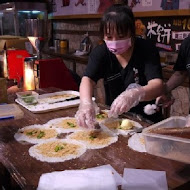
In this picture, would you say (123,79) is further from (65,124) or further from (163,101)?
(65,124)

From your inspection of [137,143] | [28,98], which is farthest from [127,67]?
[28,98]

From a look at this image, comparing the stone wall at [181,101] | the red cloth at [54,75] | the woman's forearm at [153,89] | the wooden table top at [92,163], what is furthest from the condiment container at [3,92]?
the stone wall at [181,101]

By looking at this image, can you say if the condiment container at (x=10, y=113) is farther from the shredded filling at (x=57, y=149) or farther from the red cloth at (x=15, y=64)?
the red cloth at (x=15, y=64)

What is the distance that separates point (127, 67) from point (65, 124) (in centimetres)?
65

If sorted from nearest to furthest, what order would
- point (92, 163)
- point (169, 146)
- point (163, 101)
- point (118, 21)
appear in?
point (169, 146) → point (92, 163) → point (118, 21) → point (163, 101)

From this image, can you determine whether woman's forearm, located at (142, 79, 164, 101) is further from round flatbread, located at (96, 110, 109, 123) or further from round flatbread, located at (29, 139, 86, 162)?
round flatbread, located at (29, 139, 86, 162)

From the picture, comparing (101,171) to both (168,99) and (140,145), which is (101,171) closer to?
(140,145)

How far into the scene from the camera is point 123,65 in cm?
203

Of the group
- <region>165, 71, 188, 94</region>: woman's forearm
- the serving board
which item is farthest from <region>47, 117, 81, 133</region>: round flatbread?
<region>165, 71, 188, 94</region>: woman's forearm

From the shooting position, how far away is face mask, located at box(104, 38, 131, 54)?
185 cm

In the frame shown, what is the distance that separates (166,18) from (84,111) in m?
2.43

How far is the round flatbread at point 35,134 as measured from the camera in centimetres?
152

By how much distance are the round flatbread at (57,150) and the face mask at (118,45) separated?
755 millimetres

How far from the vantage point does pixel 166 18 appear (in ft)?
11.5
